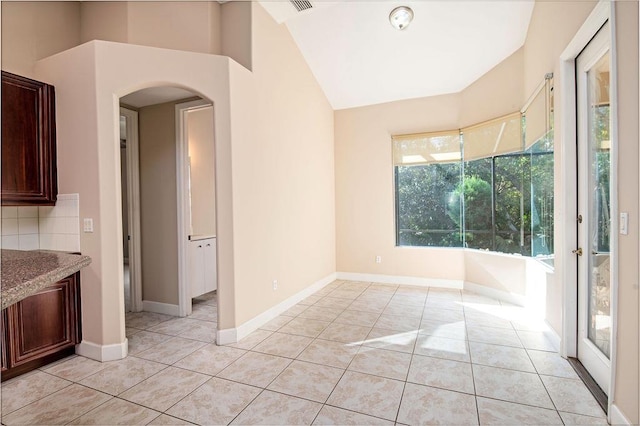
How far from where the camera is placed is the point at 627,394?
5.30 ft

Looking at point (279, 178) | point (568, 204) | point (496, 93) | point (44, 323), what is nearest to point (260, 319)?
point (279, 178)

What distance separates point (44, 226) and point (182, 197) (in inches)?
49.2

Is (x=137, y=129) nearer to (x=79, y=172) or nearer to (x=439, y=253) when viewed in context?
(x=79, y=172)

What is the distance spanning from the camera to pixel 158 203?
148 inches

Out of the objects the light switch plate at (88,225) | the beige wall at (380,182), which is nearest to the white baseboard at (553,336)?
the beige wall at (380,182)

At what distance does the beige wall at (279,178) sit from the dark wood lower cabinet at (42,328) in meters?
1.37

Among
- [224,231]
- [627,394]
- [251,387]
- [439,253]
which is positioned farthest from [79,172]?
[439,253]

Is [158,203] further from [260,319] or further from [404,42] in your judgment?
[404,42]

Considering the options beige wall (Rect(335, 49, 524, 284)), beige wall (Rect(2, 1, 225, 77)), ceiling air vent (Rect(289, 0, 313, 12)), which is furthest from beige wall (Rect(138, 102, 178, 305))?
beige wall (Rect(335, 49, 524, 284))

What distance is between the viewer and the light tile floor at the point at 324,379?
1882mm

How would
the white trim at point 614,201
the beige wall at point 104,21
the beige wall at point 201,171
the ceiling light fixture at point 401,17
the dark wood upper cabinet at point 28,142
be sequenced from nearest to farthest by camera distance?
the white trim at point 614,201
the dark wood upper cabinet at point 28,142
the beige wall at point 104,21
the ceiling light fixture at point 401,17
the beige wall at point 201,171

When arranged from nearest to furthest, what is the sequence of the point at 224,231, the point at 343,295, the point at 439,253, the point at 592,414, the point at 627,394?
1. the point at 627,394
2. the point at 592,414
3. the point at 224,231
4. the point at 343,295
5. the point at 439,253

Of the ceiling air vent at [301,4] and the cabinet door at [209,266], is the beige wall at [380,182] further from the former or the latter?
the cabinet door at [209,266]

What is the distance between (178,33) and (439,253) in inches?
176
